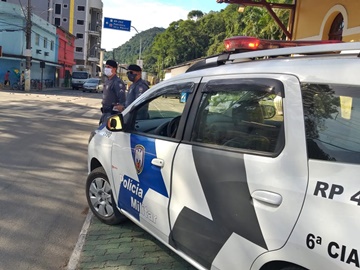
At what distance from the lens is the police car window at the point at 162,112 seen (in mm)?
3020

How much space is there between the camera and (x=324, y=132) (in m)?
1.90

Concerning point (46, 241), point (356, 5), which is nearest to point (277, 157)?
point (46, 241)

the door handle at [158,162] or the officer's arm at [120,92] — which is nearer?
the door handle at [158,162]

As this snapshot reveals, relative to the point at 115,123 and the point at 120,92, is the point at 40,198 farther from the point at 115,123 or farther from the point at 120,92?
the point at 120,92

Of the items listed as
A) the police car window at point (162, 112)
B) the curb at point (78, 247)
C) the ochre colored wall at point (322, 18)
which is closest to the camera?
the police car window at point (162, 112)

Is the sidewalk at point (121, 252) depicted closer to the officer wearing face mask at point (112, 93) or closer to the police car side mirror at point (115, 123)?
the police car side mirror at point (115, 123)

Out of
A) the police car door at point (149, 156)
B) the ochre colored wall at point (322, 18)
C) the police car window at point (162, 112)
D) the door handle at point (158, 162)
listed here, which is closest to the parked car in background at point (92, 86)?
the ochre colored wall at point (322, 18)

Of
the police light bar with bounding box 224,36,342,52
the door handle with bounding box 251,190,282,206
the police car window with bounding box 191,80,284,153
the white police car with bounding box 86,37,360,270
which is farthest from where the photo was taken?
the police light bar with bounding box 224,36,342,52

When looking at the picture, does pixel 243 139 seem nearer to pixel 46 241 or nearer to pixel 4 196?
pixel 46 241

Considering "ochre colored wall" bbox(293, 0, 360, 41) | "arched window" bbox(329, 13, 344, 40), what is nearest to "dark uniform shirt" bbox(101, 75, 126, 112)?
"ochre colored wall" bbox(293, 0, 360, 41)

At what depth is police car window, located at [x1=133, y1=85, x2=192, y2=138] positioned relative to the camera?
302 centimetres

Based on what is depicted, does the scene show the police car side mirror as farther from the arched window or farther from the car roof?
the arched window

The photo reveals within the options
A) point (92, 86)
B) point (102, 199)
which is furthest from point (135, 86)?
point (92, 86)

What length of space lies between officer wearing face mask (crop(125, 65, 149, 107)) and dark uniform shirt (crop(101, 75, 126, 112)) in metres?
0.24
